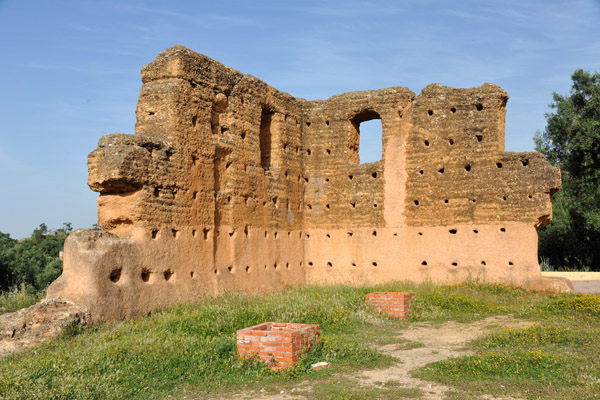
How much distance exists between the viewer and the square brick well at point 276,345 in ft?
19.0

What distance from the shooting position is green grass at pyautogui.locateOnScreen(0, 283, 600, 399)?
16.9 feet

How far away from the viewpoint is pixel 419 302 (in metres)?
9.98

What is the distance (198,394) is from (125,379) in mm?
840

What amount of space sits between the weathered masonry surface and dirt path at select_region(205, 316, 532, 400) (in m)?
3.36

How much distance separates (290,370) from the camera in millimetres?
5676

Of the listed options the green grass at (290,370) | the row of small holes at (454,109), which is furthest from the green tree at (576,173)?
the green grass at (290,370)

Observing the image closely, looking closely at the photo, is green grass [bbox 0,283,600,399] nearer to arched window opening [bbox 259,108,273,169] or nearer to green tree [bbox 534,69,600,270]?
arched window opening [bbox 259,108,273,169]

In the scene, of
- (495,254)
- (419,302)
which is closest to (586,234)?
(495,254)

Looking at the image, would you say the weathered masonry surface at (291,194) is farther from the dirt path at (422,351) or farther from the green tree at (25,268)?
the green tree at (25,268)

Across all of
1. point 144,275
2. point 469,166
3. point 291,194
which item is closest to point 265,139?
point 291,194

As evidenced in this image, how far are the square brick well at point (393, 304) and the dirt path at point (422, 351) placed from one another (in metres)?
0.48

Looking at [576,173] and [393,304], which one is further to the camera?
[576,173]

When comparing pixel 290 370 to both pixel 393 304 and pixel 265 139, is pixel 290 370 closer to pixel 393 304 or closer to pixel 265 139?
pixel 393 304

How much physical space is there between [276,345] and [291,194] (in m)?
7.97
